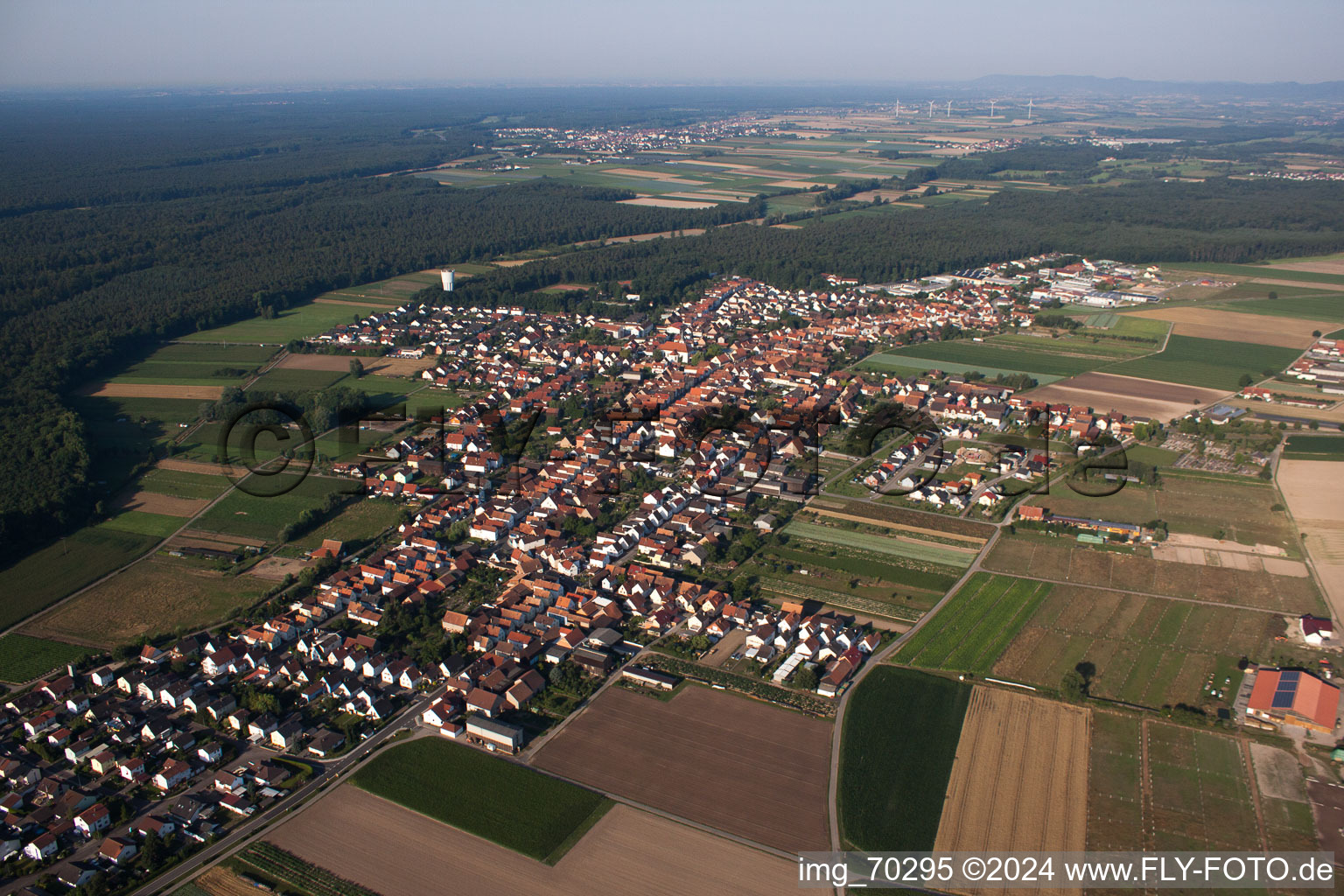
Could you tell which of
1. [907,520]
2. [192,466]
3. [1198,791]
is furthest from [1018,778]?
[192,466]

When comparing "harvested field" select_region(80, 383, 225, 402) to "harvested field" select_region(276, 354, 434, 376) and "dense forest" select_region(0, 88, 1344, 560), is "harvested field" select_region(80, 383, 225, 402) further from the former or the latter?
"harvested field" select_region(276, 354, 434, 376)

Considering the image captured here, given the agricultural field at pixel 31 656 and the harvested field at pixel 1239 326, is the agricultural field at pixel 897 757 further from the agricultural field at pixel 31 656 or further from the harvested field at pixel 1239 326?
the harvested field at pixel 1239 326

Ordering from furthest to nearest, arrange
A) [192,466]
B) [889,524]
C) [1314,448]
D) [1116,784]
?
[1314,448]
[192,466]
[889,524]
[1116,784]

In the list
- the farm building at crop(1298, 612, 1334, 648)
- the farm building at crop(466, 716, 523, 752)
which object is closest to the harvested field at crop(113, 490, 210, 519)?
the farm building at crop(466, 716, 523, 752)

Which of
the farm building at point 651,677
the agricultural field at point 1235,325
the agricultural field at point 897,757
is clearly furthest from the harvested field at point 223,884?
the agricultural field at point 1235,325

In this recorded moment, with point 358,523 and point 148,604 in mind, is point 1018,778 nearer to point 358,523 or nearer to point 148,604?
point 358,523
